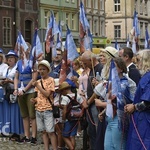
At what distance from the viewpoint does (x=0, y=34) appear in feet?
136

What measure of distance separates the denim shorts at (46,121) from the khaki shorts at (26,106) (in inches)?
37.7

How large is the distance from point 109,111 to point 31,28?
38.6 m

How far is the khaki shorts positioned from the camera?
9820mm

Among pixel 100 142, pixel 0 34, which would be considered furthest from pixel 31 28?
pixel 100 142

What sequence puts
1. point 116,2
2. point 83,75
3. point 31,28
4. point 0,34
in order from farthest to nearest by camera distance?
point 116,2 → point 31,28 → point 0,34 → point 83,75

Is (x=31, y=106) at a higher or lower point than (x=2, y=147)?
higher

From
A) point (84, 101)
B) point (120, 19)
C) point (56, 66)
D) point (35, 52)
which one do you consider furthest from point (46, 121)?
point (120, 19)

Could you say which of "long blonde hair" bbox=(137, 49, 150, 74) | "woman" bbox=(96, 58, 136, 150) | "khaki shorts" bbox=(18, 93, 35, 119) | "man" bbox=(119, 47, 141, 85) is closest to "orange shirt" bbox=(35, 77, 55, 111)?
"khaki shorts" bbox=(18, 93, 35, 119)

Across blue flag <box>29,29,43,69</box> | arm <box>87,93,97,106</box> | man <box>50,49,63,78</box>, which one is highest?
blue flag <box>29,29,43,69</box>

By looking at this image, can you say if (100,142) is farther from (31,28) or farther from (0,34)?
(31,28)

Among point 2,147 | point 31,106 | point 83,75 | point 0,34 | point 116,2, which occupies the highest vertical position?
point 116,2

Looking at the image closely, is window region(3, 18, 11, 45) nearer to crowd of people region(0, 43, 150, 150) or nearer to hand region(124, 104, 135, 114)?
crowd of people region(0, 43, 150, 150)

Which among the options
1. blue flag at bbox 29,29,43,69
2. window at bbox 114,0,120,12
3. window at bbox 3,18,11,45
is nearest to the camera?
blue flag at bbox 29,29,43,69

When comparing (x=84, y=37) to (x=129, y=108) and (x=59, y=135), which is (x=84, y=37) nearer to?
(x=59, y=135)
